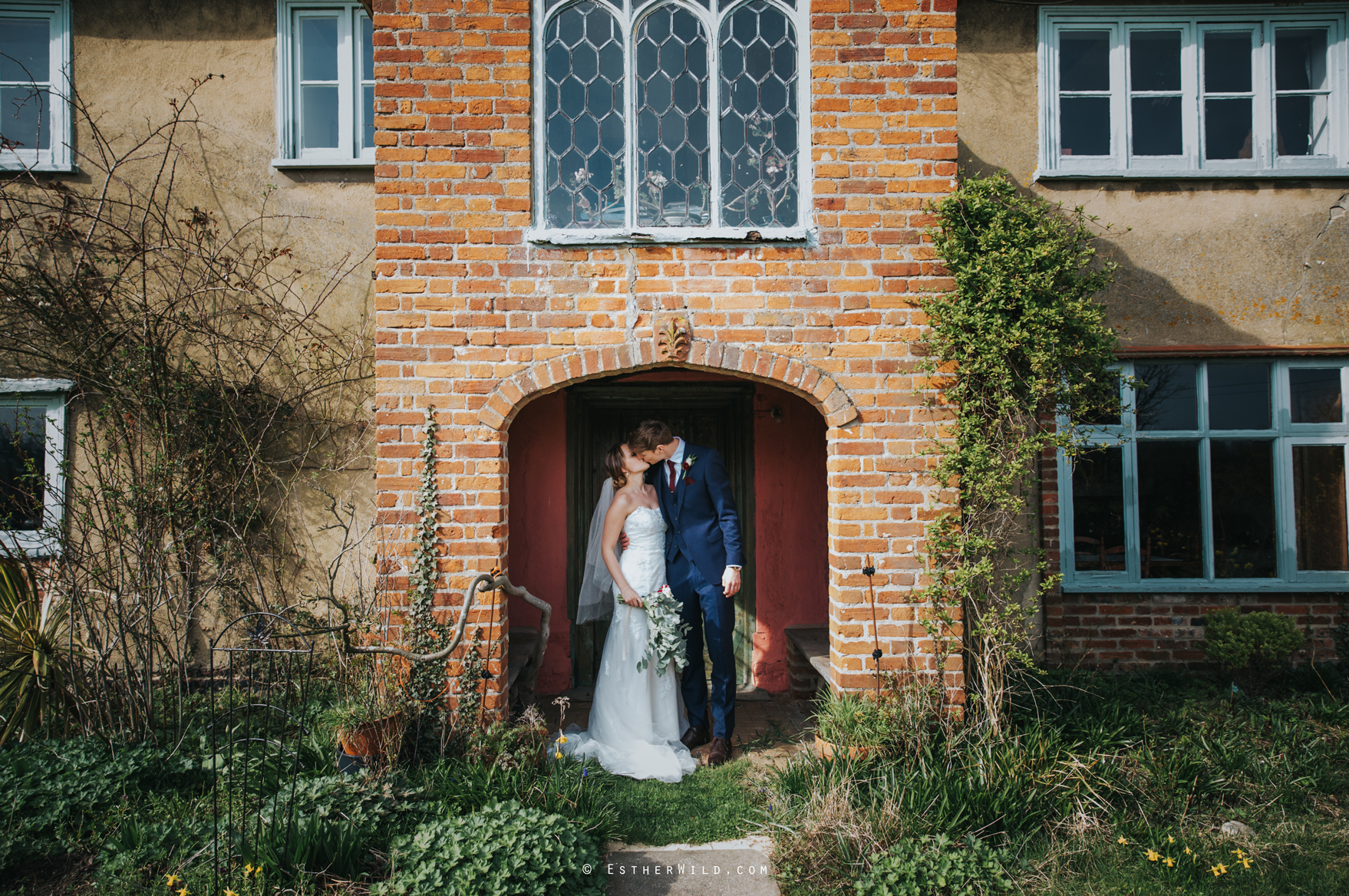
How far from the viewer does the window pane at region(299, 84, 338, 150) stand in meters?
5.43

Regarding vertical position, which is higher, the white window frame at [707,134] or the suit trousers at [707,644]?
the white window frame at [707,134]

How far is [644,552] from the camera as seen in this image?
4535 mm

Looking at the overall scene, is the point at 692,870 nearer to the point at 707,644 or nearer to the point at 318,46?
the point at 707,644

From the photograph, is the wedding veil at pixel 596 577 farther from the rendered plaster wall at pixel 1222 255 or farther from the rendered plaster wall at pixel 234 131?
the rendered plaster wall at pixel 1222 255

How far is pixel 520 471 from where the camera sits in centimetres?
568

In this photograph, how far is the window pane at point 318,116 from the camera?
543 centimetres

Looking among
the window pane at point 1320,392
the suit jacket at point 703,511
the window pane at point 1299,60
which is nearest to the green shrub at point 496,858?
the suit jacket at point 703,511

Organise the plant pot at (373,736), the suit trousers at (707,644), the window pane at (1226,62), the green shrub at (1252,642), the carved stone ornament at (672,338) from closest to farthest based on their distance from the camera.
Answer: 1. the plant pot at (373,736)
2. the carved stone ornament at (672,338)
3. the suit trousers at (707,644)
4. the green shrub at (1252,642)
5. the window pane at (1226,62)

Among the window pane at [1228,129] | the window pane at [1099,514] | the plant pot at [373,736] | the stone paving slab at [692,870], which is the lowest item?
the stone paving slab at [692,870]

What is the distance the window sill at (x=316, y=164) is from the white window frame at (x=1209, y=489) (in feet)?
20.2

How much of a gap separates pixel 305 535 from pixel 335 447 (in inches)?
29.8

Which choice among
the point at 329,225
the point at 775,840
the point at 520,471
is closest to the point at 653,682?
the point at 775,840

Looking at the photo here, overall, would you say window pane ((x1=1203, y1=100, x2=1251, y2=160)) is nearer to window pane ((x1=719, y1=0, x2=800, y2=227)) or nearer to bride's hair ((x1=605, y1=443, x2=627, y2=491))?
window pane ((x1=719, y1=0, x2=800, y2=227))

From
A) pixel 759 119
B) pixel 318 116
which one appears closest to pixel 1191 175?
pixel 759 119
